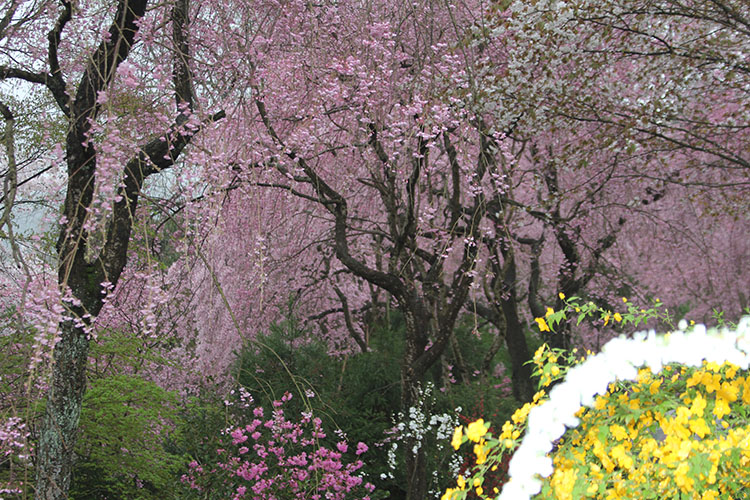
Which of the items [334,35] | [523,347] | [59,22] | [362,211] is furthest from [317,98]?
[523,347]

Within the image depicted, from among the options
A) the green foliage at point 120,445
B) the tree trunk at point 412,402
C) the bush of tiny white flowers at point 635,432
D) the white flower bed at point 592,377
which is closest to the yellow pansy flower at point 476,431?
the bush of tiny white flowers at point 635,432

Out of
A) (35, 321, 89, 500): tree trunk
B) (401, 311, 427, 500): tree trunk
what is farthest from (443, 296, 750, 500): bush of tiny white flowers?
(401, 311, 427, 500): tree trunk

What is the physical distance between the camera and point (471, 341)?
1077 cm

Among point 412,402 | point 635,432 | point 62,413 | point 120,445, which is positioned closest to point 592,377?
point 635,432

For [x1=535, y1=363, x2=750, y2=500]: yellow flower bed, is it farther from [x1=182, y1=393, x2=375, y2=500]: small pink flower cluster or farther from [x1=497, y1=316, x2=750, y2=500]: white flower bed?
[x1=182, y1=393, x2=375, y2=500]: small pink flower cluster

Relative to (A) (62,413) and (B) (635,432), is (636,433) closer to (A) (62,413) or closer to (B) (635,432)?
(B) (635,432)

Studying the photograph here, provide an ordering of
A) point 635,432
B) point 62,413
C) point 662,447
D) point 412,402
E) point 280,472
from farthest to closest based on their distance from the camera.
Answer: point 412,402 < point 280,472 < point 62,413 < point 635,432 < point 662,447

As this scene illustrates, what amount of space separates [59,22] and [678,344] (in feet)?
12.3

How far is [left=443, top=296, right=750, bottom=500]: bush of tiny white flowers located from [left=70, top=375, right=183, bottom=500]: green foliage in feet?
13.3

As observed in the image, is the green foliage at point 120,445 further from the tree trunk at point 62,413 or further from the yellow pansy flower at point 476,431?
the yellow pansy flower at point 476,431

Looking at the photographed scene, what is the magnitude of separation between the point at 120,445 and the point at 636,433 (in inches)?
180

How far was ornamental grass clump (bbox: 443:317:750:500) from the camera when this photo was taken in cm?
177

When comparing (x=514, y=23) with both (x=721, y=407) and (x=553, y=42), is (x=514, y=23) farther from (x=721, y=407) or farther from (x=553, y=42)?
(x=721, y=407)

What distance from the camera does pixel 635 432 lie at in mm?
2146
